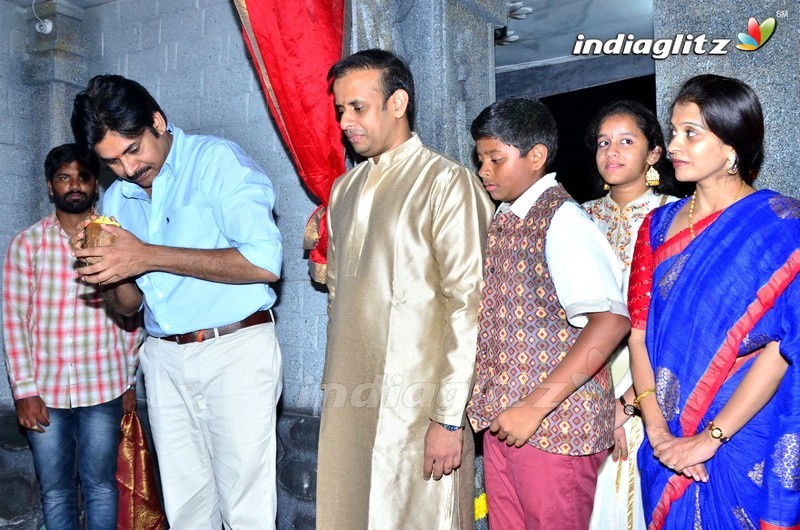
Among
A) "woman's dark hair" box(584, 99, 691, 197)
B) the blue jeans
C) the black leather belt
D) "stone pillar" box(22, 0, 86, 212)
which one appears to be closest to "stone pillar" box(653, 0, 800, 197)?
"woman's dark hair" box(584, 99, 691, 197)

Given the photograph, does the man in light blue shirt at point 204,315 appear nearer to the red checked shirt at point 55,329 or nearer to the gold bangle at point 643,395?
the red checked shirt at point 55,329

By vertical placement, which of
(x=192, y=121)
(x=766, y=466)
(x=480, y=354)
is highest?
(x=192, y=121)

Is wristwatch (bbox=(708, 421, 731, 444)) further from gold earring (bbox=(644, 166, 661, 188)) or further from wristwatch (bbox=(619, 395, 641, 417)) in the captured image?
gold earring (bbox=(644, 166, 661, 188))

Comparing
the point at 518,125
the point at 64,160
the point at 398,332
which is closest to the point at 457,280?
the point at 398,332

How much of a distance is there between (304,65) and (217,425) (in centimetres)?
135

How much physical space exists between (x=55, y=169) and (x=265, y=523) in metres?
1.92

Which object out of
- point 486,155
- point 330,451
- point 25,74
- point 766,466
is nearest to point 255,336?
point 330,451

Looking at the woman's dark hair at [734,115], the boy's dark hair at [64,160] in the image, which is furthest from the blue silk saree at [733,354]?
the boy's dark hair at [64,160]

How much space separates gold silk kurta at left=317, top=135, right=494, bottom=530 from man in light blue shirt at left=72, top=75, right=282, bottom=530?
303 millimetres

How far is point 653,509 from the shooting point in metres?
1.84

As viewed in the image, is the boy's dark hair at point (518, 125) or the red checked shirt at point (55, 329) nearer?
the boy's dark hair at point (518, 125)

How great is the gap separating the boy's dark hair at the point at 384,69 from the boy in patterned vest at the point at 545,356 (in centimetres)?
36

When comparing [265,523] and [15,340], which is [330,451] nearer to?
[265,523]

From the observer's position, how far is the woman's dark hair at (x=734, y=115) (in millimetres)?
1737
